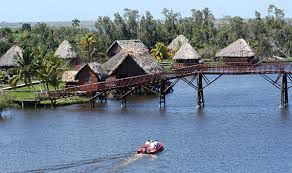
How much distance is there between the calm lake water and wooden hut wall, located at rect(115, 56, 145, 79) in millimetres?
4035

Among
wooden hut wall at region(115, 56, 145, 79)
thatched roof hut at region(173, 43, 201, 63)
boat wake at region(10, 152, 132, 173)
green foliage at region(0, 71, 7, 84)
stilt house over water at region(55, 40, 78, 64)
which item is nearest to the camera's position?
boat wake at region(10, 152, 132, 173)

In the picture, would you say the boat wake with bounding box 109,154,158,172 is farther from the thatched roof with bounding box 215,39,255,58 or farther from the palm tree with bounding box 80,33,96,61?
the palm tree with bounding box 80,33,96,61

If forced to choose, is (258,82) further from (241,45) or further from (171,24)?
(171,24)

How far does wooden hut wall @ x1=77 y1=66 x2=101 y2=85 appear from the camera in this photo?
82.7 metres

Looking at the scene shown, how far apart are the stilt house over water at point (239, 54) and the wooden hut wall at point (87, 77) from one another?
35239 millimetres

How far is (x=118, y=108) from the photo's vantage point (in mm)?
75125

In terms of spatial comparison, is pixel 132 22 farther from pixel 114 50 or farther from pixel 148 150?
pixel 148 150

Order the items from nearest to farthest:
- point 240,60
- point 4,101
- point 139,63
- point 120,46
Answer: point 4,101, point 139,63, point 240,60, point 120,46

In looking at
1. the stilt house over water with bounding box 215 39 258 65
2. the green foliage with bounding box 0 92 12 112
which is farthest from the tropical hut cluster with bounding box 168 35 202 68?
the green foliage with bounding box 0 92 12 112

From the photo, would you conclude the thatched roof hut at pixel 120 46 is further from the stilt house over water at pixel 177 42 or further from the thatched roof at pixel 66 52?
the stilt house over water at pixel 177 42

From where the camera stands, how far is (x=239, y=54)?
373 ft

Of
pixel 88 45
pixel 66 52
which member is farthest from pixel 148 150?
pixel 88 45

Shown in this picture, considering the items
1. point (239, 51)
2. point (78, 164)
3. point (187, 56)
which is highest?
point (239, 51)

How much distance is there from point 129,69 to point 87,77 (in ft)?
16.1
